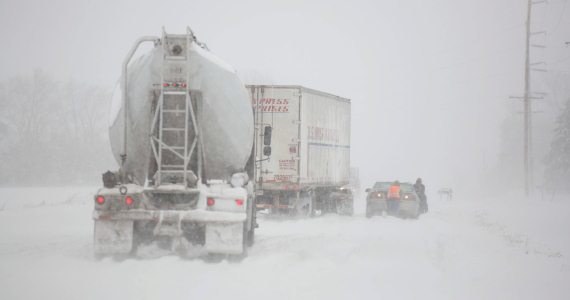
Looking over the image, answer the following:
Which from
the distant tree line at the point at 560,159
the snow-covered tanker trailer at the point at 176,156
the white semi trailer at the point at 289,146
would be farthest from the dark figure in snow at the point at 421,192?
the distant tree line at the point at 560,159

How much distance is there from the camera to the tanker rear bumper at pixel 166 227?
9.60m

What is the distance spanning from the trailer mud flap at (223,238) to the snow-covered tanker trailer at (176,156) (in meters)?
0.02

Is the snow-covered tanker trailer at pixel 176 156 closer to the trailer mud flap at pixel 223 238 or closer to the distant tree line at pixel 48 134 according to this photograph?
the trailer mud flap at pixel 223 238

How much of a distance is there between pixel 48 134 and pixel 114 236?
61720 millimetres

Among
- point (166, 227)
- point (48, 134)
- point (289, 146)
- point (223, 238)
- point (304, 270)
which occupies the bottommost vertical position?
point (304, 270)

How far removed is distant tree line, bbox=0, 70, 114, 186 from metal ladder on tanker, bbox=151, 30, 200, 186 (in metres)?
56.0

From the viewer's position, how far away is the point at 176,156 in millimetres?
10516

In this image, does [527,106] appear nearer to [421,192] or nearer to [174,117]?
[421,192]

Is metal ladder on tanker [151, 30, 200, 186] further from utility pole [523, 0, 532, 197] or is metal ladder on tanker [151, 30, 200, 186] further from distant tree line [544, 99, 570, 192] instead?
distant tree line [544, 99, 570, 192]

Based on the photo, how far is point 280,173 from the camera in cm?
2077

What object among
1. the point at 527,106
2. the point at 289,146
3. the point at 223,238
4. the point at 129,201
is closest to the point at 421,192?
the point at 289,146

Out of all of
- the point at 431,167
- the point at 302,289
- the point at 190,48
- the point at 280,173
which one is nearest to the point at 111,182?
the point at 190,48

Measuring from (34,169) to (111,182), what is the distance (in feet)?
188

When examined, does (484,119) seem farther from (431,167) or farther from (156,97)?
(156,97)
